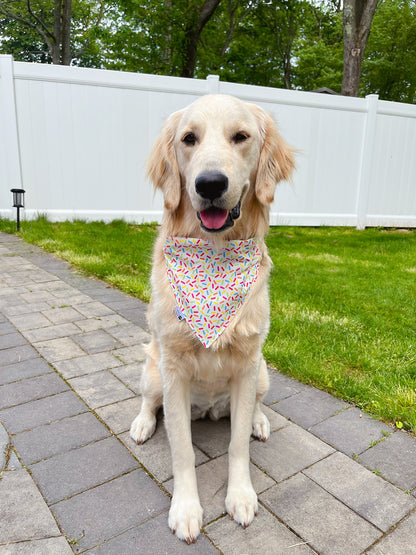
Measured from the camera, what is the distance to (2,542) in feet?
5.23

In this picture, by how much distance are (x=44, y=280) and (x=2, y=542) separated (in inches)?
148

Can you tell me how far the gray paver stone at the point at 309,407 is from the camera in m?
2.48

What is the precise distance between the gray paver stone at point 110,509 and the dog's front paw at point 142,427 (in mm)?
261

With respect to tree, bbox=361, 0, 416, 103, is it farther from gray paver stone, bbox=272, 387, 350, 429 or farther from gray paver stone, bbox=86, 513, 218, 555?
gray paver stone, bbox=86, 513, 218, 555

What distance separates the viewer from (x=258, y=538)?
65.2 inches

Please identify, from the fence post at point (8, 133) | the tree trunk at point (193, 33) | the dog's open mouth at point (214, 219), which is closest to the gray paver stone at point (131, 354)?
the dog's open mouth at point (214, 219)

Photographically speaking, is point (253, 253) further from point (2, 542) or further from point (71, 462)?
point (2, 542)

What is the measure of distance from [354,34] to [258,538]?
11063 mm

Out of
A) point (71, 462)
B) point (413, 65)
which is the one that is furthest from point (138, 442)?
point (413, 65)

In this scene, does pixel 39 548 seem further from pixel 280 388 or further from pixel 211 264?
pixel 280 388

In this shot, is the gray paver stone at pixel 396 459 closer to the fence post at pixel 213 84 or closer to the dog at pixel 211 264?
the dog at pixel 211 264

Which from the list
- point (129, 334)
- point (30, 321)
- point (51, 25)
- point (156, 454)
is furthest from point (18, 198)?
point (51, 25)

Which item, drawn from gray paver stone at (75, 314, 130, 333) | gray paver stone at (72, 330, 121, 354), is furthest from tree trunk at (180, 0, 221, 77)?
gray paver stone at (72, 330, 121, 354)

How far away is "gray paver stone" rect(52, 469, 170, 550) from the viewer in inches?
65.3
